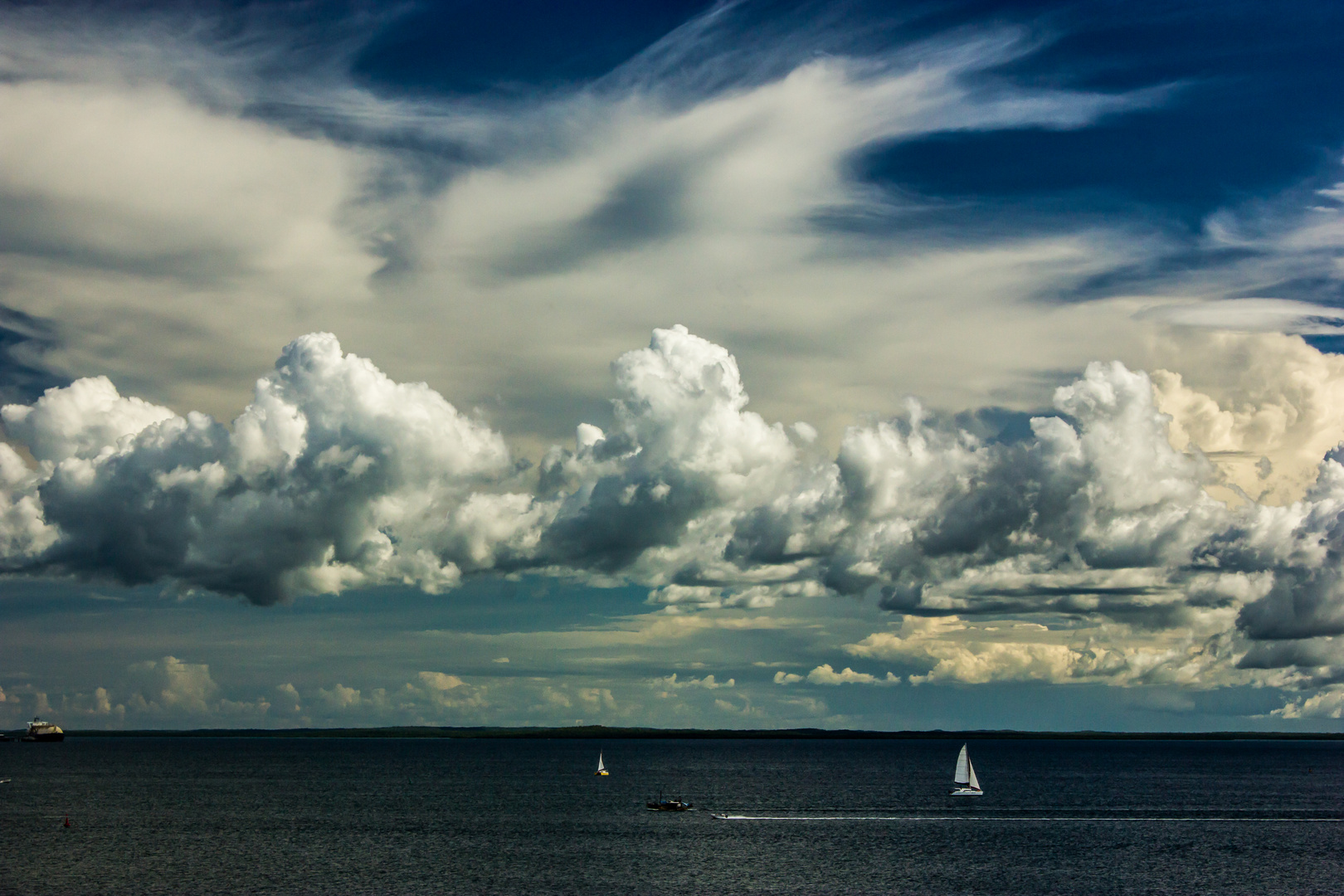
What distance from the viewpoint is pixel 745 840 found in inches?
6663

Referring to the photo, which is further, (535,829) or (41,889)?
(535,829)

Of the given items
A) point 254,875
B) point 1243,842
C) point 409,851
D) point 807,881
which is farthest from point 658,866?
point 1243,842

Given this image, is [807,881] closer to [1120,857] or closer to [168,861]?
[1120,857]

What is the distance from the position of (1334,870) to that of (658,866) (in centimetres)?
8714

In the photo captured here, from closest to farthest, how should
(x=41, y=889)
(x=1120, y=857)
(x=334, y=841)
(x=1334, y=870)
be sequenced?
(x=41, y=889) < (x=1334, y=870) < (x=1120, y=857) < (x=334, y=841)

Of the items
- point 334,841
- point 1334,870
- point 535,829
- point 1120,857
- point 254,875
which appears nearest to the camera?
point 254,875

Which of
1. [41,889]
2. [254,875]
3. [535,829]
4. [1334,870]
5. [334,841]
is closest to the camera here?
[41,889]

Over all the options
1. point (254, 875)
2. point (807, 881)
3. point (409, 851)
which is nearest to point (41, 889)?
point (254, 875)

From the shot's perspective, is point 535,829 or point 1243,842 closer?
point 1243,842

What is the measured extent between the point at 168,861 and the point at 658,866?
212 feet

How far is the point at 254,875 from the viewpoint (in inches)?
5325

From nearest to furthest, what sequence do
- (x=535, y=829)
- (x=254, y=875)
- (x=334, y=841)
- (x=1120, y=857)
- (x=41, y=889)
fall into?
(x=41, y=889), (x=254, y=875), (x=1120, y=857), (x=334, y=841), (x=535, y=829)

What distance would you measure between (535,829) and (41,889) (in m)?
79.5

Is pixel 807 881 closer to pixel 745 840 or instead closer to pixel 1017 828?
pixel 745 840
